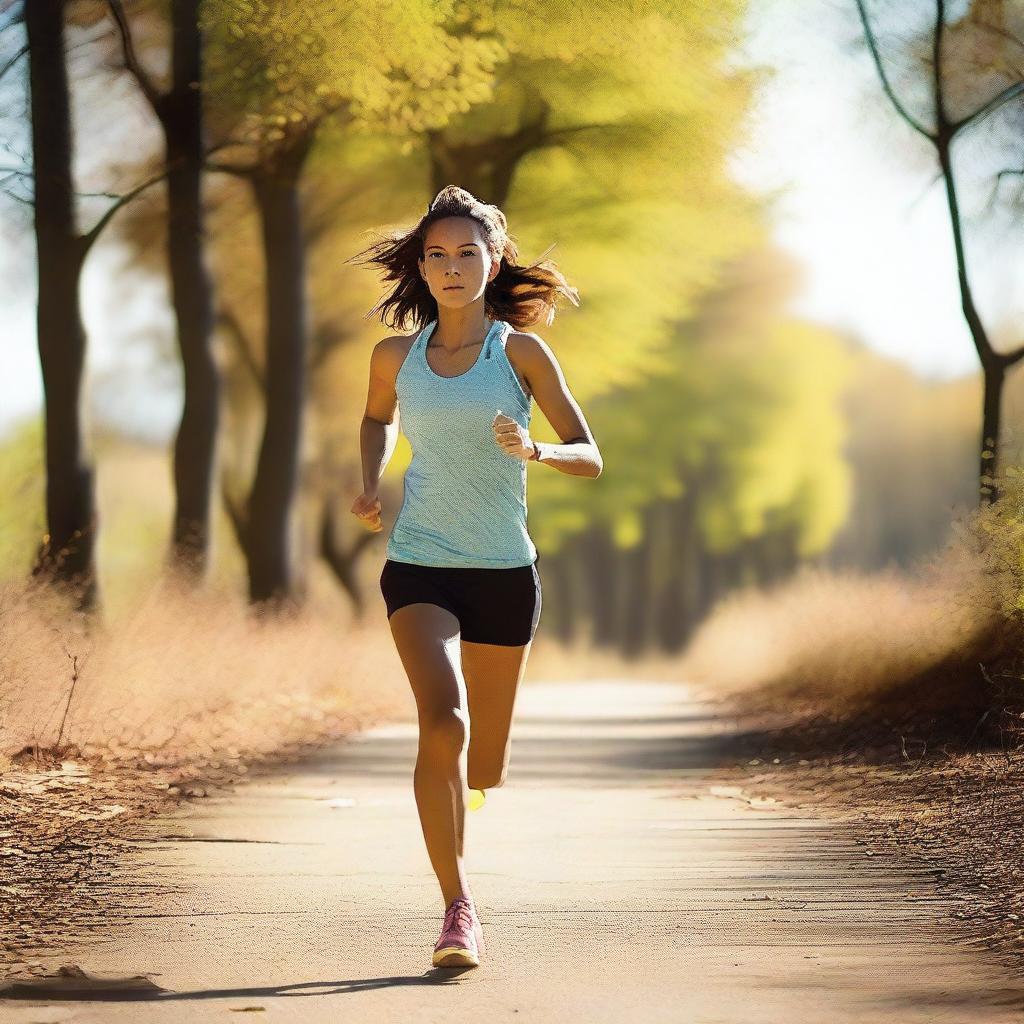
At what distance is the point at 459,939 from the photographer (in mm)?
5184

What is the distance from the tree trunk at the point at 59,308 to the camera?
41.5 feet

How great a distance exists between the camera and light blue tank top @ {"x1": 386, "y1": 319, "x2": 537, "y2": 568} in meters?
5.65

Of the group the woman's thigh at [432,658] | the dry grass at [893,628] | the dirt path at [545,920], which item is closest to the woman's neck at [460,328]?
the woman's thigh at [432,658]

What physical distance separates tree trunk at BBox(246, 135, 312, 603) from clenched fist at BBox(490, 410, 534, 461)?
498 inches

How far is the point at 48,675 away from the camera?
9.50 m

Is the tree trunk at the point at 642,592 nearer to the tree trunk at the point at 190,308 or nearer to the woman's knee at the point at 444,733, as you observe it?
the tree trunk at the point at 190,308

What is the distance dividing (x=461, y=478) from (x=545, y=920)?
1632 millimetres

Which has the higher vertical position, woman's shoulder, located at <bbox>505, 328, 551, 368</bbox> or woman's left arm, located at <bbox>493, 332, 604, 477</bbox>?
woman's shoulder, located at <bbox>505, 328, 551, 368</bbox>

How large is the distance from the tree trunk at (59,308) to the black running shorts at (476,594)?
24.4ft

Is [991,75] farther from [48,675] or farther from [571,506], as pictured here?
[571,506]

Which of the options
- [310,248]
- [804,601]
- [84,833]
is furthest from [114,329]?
[84,833]

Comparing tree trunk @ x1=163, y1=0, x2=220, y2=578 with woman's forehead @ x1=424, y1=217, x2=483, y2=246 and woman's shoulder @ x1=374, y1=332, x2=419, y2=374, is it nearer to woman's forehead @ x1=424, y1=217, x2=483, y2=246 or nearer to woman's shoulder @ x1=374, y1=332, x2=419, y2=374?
woman's shoulder @ x1=374, y1=332, x2=419, y2=374

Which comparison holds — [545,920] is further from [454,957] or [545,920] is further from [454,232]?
[454,232]

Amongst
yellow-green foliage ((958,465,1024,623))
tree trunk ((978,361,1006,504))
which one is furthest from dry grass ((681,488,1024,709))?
tree trunk ((978,361,1006,504))
